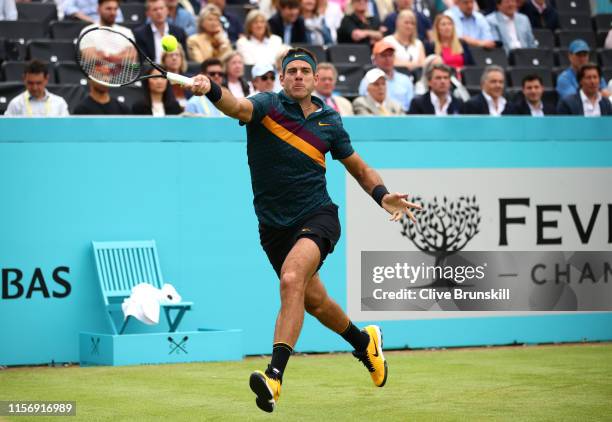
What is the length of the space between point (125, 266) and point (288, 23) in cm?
495

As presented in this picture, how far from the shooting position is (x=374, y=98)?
11.5 metres

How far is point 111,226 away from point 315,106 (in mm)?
2982

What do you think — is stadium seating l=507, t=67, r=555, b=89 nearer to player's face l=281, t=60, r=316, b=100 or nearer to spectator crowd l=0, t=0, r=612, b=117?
spectator crowd l=0, t=0, r=612, b=117

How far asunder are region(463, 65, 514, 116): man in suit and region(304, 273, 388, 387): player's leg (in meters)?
4.62

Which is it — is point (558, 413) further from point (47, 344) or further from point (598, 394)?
point (47, 344)

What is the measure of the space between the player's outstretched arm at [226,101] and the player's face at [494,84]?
565cm

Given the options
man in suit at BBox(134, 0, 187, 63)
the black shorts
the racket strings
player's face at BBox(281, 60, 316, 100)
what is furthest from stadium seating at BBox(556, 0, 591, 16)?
the black shorts

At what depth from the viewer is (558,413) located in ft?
21.7

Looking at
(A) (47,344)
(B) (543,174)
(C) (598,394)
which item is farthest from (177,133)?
(C) (598,394)

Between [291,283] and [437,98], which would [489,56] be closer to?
[437,98]

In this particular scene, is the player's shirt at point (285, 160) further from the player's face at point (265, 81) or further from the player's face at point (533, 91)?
the player's face at point (533, 91)

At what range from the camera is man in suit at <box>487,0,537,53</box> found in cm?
1529

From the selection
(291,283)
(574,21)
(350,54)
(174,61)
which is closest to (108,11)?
(174,61)

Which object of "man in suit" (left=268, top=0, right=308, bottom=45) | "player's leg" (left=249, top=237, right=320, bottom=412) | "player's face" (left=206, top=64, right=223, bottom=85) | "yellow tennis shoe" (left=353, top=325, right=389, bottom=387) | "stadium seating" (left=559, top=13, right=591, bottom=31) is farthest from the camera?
"stadium seating" (left=559, top=13, right=591, bottom=31)
